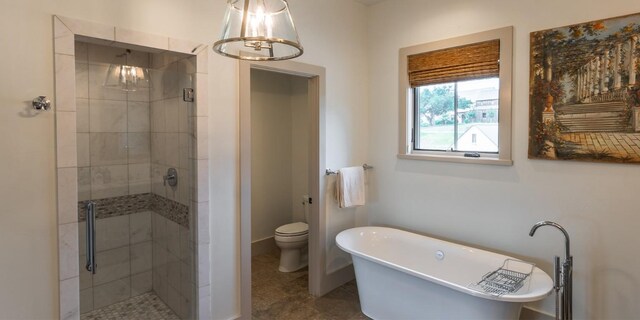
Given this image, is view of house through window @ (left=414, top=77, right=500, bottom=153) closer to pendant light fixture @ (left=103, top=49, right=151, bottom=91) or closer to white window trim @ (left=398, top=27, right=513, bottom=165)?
white window trim @ (left=398, top=27, right=513, bottom=165)

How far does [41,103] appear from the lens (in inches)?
68.3

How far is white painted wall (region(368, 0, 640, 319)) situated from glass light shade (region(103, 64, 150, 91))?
6.84 ft

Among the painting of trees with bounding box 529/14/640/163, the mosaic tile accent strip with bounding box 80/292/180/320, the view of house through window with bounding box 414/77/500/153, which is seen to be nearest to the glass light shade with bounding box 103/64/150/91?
the mosaic tile accent strip with bounding box 80/292/180/320

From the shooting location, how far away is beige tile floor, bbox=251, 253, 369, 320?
9.34ft

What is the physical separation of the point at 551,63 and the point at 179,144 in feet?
8.88

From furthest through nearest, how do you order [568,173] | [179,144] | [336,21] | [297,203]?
1. [297,203]
2. [336,21]
3. [179,144]
4. [568,173]

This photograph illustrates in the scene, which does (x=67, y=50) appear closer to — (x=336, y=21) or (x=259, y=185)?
(x=336, y=21)

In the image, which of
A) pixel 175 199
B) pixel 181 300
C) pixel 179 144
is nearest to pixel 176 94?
pixel 179 144

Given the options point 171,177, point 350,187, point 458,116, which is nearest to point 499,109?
point 458,116

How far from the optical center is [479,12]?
9.05ft

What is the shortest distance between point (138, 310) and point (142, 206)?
836 millimetres

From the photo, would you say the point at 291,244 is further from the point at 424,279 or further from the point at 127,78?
the point at 127,78

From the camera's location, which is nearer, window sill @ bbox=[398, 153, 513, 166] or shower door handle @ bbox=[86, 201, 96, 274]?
shower door handle @ bbox=[86, 201, 96, 274]

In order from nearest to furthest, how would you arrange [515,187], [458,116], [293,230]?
[515,187] < [458,116] < [293,230]
